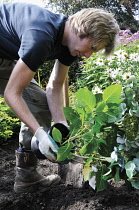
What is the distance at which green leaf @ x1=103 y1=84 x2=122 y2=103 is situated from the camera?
1.36 m

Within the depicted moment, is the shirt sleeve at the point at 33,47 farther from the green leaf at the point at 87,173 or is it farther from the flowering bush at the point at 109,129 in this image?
the green leaf at the point at 87,173

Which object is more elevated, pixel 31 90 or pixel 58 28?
pixel 58 28

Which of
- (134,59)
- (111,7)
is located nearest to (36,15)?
(134,59)

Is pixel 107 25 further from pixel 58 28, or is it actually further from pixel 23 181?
pixel 23 181

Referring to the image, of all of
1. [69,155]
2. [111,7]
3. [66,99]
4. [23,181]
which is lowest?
[23,181]

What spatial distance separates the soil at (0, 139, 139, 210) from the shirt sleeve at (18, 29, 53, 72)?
96 centimetres

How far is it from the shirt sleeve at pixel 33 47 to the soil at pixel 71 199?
0.96m

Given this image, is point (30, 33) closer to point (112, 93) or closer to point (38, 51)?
point (38, 51)

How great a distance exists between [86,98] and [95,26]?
1.97 ft

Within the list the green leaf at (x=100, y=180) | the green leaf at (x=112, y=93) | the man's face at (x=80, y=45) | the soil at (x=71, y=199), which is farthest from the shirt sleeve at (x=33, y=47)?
the soil at (x=71, y=199)

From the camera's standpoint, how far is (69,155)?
1.48m

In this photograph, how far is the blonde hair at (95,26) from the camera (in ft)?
5.69

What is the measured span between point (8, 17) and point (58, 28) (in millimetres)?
397

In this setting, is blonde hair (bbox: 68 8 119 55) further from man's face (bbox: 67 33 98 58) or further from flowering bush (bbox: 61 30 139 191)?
flowering bush (bbox: 61 30 139 191)
